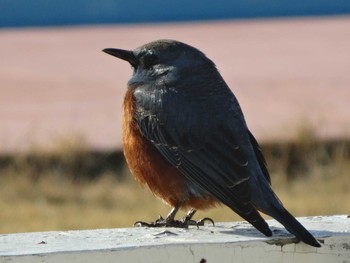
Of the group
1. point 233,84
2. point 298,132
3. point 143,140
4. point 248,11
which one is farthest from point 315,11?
point 143,140

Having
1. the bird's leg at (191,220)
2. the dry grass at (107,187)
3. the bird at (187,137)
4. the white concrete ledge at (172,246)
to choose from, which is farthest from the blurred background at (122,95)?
the white concrete ledge at (172,246)

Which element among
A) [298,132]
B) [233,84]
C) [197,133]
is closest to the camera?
[197,133]

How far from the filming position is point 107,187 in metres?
9.12

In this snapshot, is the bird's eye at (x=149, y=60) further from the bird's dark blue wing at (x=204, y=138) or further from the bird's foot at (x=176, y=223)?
the bird's foot at (x=176, y=223)

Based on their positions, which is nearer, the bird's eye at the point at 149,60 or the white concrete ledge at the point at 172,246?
the white concrete ledge at the point at 172,246

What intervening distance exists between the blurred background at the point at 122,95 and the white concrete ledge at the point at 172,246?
127 inches

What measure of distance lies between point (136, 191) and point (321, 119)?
1.82m

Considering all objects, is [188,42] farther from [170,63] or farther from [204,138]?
[204,138]

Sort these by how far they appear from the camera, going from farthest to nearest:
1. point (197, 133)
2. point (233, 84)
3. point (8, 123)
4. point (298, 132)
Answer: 1. point (233, 84)
2. point (8, 123)
3. point (298, 132)
4. point (197, 133)

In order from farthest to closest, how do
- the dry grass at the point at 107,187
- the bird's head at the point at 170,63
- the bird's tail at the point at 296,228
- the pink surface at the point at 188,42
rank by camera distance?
the pink surface at the point at 188,42 → the dry grass at the point at 107,187 → the bird's head at the point at 170,63 → the bird's tail at the point at 296,228

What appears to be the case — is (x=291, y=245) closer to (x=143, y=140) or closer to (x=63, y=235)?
(x=63, y=235)

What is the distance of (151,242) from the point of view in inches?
167

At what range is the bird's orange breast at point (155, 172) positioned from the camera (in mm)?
5371

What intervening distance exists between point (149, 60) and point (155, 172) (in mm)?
552
